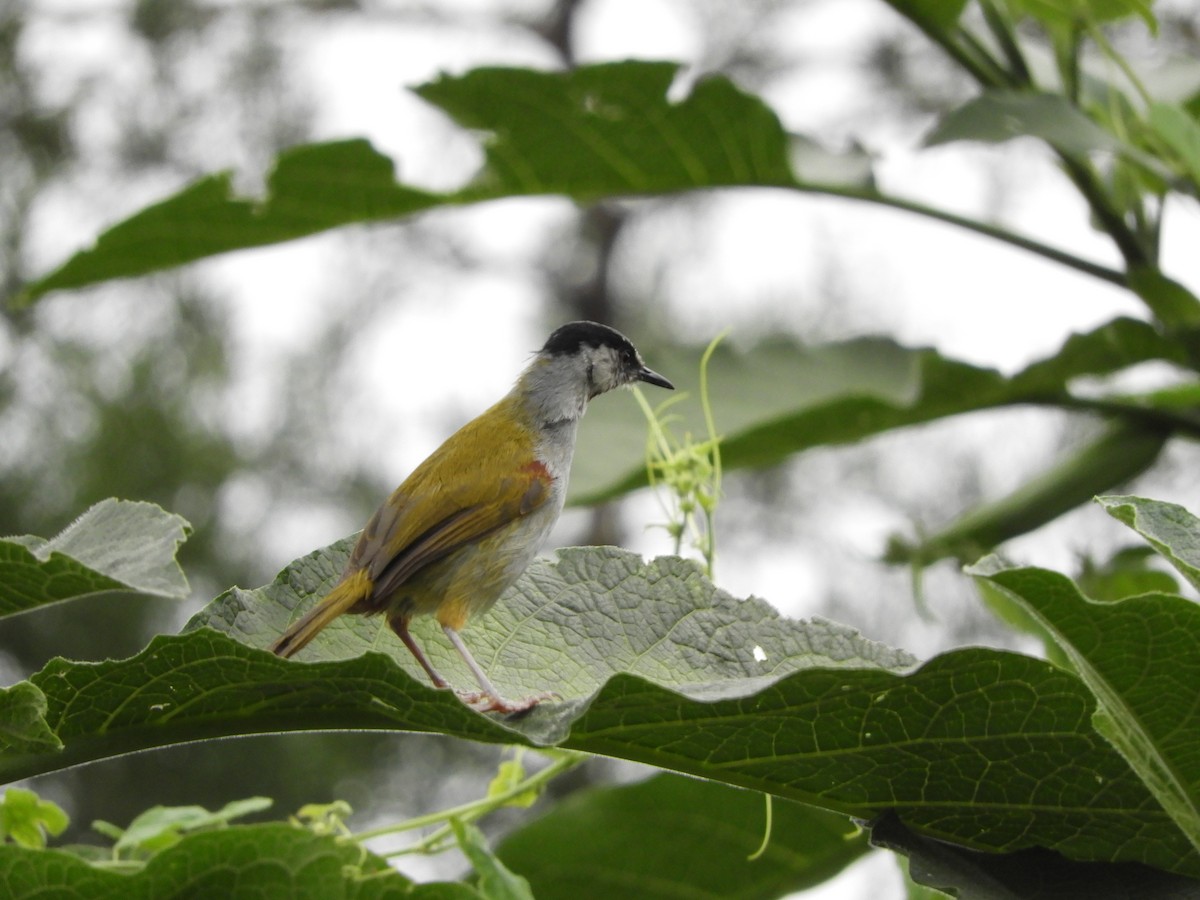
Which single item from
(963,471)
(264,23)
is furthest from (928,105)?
(264,23)

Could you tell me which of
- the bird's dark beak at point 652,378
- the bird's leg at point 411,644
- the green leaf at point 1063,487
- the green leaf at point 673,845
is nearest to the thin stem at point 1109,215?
the green leaf at point 1063,487

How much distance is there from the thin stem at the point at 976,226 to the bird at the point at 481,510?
54cm

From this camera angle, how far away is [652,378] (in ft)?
10.5

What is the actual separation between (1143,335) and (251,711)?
6.23 feet

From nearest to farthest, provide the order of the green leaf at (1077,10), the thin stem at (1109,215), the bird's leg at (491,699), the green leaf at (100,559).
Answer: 1. the green leaf at (100,559)
2. the bird's leg at (491,699)
3. the green leaf at (1077,10)
4. the thin stem at (1109,215)

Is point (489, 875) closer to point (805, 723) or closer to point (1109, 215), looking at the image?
point (805, 723)

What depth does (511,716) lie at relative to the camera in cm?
146

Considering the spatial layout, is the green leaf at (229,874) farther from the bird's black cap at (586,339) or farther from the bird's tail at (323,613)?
the bird's black cap at (586,339)

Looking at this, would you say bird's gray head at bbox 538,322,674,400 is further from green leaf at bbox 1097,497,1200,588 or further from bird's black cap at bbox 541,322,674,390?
green leaf at bbox 1097,497,1200,588

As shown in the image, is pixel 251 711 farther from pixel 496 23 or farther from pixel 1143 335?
pixel 496 23

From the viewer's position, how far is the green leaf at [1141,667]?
1157 mm

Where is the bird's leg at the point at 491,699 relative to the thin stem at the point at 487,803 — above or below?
above

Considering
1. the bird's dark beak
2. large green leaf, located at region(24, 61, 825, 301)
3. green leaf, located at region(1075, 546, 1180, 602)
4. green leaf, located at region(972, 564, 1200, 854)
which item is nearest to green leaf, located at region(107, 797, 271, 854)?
green leaf, located at region(972, 564, 1200, 854)

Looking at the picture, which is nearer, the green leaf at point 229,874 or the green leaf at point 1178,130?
the green leaf at point 229,874
